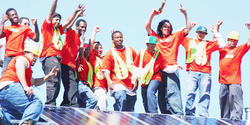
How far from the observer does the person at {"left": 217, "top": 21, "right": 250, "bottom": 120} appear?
18.9 meters

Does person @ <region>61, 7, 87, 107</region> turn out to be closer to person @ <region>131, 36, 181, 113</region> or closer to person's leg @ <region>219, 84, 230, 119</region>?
person @ <region>131, 36, 181, 113</region>

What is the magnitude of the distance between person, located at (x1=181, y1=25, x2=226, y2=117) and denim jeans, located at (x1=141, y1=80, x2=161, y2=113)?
1013mm

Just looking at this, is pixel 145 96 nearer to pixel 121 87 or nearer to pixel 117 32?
pixel 121 87

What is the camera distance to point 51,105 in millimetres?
16375

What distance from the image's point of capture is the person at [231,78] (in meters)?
18.9

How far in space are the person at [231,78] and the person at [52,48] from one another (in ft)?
15.7

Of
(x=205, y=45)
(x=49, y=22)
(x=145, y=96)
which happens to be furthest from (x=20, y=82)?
(x=205, y=45)

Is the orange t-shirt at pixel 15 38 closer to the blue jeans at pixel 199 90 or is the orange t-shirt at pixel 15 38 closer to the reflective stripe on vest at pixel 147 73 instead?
the reflective stripe on vest at pixel 147 73

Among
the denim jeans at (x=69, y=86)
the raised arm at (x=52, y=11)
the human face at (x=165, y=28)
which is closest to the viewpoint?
the raised arm at (x=52, y=11)

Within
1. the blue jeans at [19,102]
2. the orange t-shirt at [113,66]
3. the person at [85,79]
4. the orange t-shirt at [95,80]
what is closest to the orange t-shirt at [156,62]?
the orange t-shirt at [113,66]

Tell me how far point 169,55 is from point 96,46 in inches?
83.7

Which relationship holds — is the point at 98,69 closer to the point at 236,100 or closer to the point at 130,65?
the point at 130,65

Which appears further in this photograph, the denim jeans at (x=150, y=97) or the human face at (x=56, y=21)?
the denim jeans at (x=150, y=97)

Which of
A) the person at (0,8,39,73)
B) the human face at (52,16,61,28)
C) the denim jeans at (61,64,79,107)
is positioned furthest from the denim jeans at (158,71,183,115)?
the person at (0,8,39,73)
